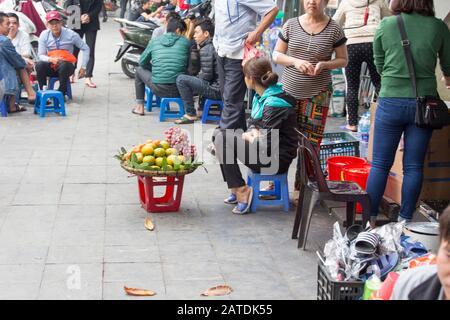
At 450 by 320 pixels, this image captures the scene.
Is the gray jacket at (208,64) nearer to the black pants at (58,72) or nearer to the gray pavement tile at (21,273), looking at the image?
the black pants at (58,72)

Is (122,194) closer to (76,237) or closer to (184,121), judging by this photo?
(76,237)

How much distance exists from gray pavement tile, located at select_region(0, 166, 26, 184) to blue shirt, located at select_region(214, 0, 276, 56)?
231 centimetres

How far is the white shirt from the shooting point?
492 inches

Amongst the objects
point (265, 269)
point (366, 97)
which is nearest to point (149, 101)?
point (366, 97)

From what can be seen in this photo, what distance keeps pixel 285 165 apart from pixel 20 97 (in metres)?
6.41

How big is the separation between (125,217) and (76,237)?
64 cm

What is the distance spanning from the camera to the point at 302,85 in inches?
274

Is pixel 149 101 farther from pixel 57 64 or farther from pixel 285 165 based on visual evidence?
pixel 285 165

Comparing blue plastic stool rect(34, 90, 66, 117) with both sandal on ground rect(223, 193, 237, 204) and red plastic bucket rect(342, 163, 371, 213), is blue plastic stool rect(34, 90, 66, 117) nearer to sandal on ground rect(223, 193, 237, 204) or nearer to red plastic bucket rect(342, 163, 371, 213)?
sandal on ground rect(223, 193, 237, 204)

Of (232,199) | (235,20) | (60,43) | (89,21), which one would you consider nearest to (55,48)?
(60,43)

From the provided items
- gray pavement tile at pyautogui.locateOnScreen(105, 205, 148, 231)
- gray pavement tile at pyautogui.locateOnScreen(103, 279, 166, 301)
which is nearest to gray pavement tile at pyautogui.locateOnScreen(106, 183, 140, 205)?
gray pavement tile at pyautogui.locateOnScreen(105, 205, 148, 231)

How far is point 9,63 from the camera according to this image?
11.5 m

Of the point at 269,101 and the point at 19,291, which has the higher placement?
the point at 269,101

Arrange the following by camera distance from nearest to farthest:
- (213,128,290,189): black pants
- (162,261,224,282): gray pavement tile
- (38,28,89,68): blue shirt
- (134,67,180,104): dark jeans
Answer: (162,261,224,282): gray pavement tile, (213,128,290,189): black pants, (134,67,180,104): dark jeans, (38,28,89,68): blue shirt
